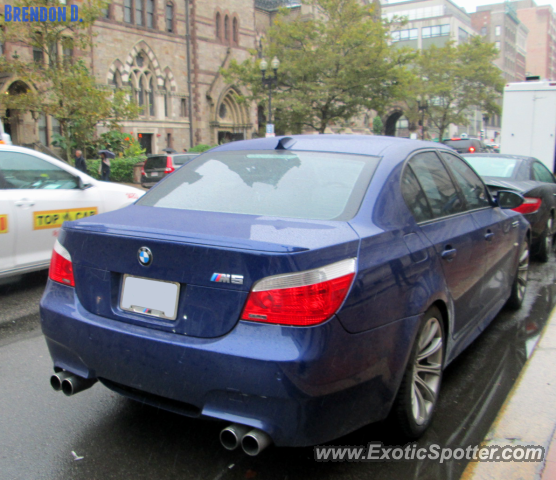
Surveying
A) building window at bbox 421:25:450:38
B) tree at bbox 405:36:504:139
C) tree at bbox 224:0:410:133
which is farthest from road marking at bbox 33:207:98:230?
building window at bbox 421:25:450:38

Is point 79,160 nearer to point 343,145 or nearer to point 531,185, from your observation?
point 531,185

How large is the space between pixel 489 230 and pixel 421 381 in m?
1.60

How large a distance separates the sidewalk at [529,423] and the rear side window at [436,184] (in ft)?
4.11

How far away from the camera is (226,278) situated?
95.7 inches

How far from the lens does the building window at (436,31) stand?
86938mm

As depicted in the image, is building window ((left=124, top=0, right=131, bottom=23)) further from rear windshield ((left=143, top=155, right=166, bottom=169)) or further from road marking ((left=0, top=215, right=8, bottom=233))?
road marking ((left=0, top=215, right=8, bottom=233))

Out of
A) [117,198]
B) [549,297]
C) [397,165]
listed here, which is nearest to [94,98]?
[117,198]

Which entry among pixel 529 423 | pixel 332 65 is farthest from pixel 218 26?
pixel 529 423

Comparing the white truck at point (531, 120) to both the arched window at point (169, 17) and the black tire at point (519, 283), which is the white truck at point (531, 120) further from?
the arched window at point (169, 17)

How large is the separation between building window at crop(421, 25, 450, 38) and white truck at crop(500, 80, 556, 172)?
7616cm

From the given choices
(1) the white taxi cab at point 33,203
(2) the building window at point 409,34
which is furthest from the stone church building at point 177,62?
(2) the building window at point 409,34

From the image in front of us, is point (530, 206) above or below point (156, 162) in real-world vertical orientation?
above

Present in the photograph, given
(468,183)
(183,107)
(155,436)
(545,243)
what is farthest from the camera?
(183,107)

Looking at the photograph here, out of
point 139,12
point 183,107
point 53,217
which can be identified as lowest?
point 53,217
